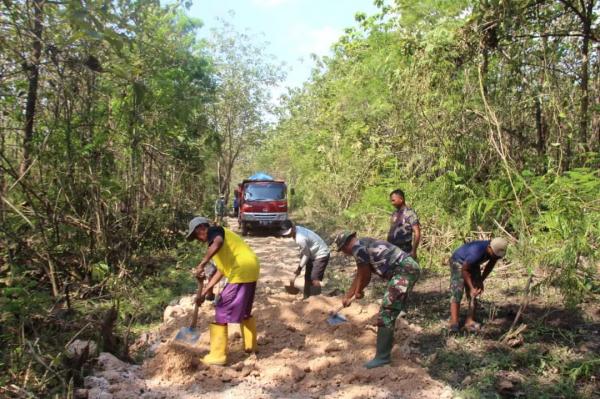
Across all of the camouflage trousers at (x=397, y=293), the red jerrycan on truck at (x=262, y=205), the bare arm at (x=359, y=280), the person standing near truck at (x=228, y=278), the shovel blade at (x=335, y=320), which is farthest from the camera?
the red jerrycan on truck at (x=262, y=205)

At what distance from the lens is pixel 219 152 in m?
9.04

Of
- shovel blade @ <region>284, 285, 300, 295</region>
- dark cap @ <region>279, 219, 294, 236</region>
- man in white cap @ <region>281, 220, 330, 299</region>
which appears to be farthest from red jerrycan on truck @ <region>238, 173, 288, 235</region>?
man in white cap @ <region>281, 220, 330, 299</region>

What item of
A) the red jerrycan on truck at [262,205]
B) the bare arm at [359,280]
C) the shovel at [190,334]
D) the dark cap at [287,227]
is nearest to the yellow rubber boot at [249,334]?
the shovel at [190,334]

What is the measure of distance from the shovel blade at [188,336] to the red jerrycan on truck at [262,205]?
11.0m

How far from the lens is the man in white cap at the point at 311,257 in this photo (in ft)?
23.7

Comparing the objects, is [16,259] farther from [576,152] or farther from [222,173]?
[222,173]

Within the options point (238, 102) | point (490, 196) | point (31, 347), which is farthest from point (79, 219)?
point (238, 102)

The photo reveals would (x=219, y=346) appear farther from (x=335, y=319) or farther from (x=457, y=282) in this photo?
(x=457, y=282)

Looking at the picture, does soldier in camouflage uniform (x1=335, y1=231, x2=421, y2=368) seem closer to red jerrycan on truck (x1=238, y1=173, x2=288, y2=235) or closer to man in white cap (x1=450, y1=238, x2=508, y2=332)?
man in white cap (x1=450, y1=238, x2=508, y2=332)

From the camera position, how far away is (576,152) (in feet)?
25.9

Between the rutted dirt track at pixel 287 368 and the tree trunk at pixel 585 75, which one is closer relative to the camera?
the rutted dirt track at pixel 287 368

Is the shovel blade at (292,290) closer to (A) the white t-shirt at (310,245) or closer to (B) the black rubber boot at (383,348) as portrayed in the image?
(A) the white t-shirt at (310,245)

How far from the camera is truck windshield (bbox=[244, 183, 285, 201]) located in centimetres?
1705

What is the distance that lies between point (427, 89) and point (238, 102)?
66.2ft
